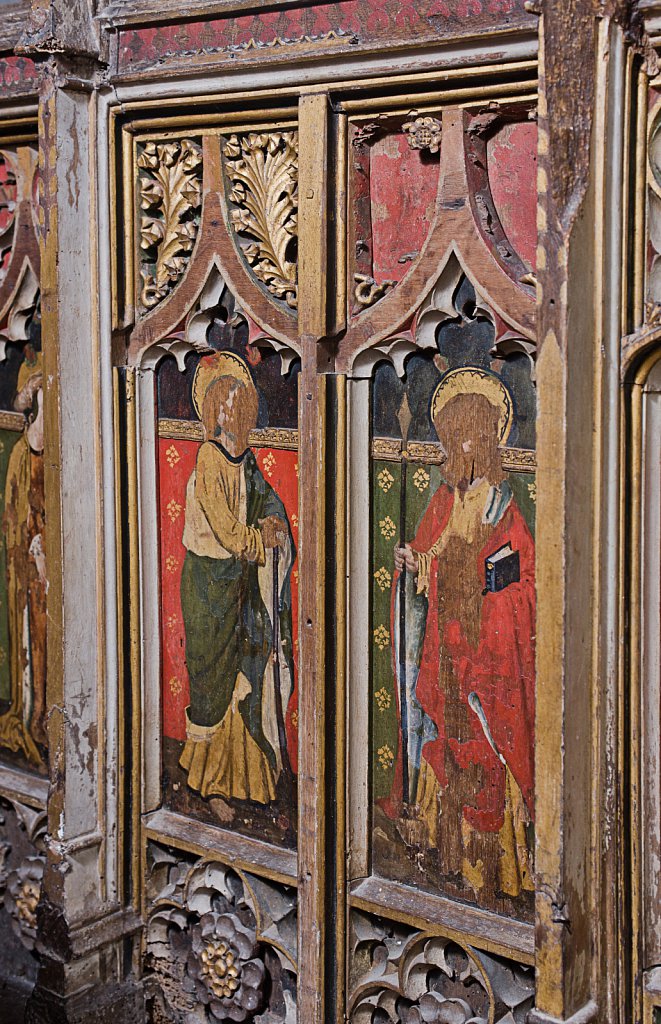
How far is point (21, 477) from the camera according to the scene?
196 inches

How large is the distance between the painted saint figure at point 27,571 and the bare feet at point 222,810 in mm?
822

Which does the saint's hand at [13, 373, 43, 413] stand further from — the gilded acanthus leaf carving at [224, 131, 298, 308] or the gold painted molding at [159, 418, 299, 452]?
the gilded acanthus leaf carving at [224, 131, 298, 308]

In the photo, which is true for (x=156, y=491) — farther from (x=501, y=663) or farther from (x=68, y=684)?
(x=501, y=663)

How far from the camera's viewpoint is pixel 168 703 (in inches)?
183

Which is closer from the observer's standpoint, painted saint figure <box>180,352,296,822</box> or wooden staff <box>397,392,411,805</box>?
wooden staff <box>397,392,411,805</box>

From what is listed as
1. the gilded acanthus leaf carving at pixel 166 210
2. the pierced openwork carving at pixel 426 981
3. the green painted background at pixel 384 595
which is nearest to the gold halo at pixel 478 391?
the green painted background at pixel 384 595

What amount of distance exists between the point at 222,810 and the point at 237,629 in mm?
616

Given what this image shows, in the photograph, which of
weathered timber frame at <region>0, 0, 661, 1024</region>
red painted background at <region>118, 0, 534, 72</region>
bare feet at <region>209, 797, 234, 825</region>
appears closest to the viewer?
weathered timber frame at <region>0, 0, 661, 1024</region>

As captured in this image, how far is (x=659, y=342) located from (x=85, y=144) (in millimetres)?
2103

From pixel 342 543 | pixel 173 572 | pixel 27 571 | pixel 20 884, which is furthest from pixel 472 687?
pixel 20 884

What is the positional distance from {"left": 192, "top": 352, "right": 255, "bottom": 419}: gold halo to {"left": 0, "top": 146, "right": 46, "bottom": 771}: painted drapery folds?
0.72 metres

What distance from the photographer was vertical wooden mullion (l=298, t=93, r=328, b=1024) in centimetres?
390

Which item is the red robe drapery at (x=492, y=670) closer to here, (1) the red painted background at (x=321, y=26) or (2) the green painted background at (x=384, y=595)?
(2) the green painted background at (x=384, y=595)

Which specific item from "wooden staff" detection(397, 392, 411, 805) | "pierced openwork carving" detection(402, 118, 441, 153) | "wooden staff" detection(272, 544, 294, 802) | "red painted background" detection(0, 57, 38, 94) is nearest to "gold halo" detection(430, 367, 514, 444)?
"wooden staff" detection(397, 392, 411, 805)
